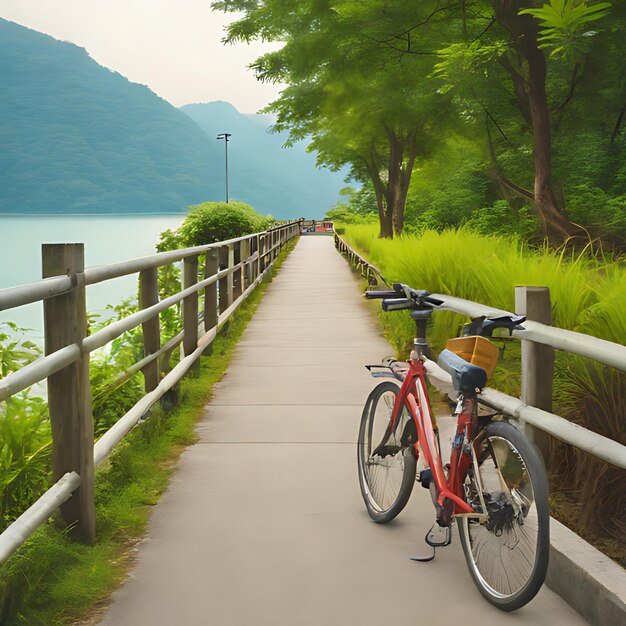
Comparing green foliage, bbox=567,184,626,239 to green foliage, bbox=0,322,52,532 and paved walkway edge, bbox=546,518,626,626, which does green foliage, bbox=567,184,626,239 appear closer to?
green foliage, bbox=0,322,52,532

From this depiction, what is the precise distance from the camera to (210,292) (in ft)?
33.8

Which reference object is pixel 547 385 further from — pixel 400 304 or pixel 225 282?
pixel 225 282

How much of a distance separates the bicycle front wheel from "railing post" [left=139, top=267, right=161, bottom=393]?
10.8 feet

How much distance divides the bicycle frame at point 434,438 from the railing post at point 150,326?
2498 millimetres

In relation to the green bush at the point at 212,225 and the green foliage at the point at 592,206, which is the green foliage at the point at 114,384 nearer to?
the green bush at the point at 212,225

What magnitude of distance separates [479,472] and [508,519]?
0.22m

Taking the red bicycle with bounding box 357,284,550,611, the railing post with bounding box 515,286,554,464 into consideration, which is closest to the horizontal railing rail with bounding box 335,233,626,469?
the railing post with bounding box 515,286,554,464

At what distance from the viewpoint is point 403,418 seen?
4574 mm

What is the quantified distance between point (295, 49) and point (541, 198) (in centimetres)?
1032

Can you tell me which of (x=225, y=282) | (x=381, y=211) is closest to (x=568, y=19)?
(x=225, y=282)

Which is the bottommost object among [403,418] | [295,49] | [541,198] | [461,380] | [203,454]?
[203,454]

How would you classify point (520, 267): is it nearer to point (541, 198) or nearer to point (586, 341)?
point (586, 341)

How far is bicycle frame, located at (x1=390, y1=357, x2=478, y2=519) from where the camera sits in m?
3.75

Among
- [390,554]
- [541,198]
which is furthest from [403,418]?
[541,198]
